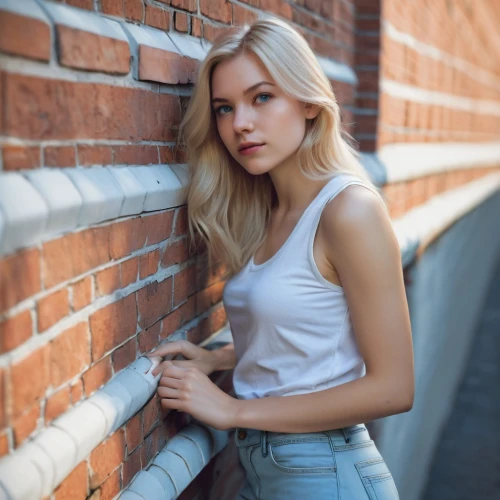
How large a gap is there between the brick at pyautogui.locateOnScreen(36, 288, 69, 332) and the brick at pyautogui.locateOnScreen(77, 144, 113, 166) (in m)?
0.29

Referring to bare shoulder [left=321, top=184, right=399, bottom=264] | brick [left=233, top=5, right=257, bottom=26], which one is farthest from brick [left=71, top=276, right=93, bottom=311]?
brick [left=233, top=5, right=257, bottom=26]

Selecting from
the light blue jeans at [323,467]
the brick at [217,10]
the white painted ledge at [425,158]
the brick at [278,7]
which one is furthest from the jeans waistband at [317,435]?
the white painted ledge at [425,158]

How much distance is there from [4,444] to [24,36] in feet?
2.44

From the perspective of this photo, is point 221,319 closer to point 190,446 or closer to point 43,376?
point 190,446

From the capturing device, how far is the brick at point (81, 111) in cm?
129

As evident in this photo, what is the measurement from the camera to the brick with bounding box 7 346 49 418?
1.29 metres

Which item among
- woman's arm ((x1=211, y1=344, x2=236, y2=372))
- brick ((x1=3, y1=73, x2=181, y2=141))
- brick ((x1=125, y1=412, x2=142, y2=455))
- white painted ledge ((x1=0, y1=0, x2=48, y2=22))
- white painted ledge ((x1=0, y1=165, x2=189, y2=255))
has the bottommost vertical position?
brick ((x1=125, y1=412, x2=142, y2=455))

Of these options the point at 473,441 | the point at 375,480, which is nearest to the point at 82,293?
the point at 375,480

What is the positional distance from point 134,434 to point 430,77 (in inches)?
167

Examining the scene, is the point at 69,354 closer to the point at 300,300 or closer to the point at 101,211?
the point at 101,211

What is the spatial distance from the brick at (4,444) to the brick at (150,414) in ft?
2.15

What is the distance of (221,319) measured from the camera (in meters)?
2.67

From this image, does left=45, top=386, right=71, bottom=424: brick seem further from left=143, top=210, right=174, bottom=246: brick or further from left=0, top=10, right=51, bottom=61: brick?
left=0, top=10, right=51, bottom=61: brick

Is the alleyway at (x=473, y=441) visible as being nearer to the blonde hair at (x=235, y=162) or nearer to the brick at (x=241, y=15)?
the blonde hair at (x=235, y=162)
